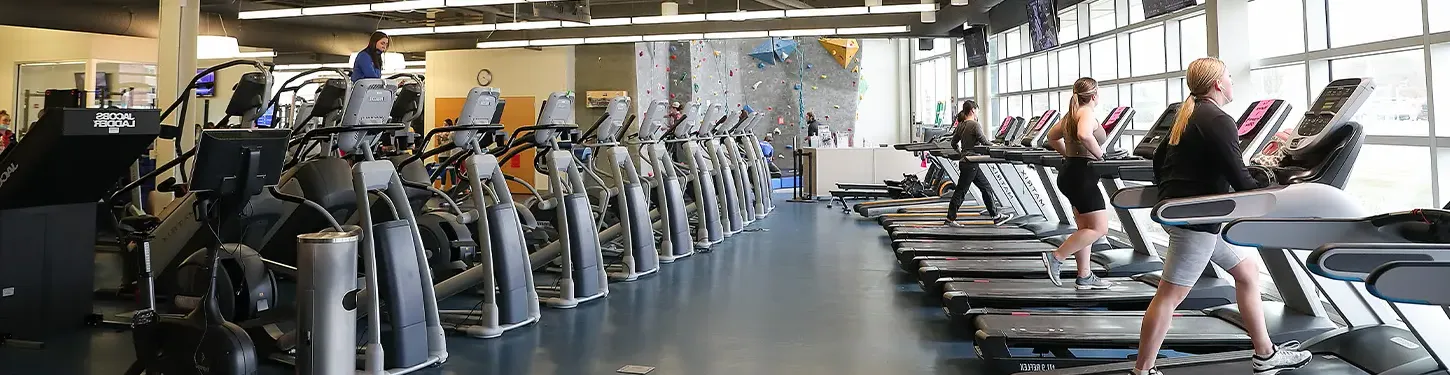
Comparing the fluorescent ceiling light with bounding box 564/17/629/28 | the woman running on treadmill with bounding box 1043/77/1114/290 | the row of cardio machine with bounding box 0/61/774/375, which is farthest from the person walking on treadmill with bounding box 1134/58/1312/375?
the fluorescent ceiling light with bounding box 564/17/629/28

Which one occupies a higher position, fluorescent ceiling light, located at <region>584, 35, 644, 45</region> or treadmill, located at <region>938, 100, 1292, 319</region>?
fluorescent ceiling light, located at <region>584, 35, 644, 45</region>

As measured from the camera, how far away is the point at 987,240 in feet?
22.0

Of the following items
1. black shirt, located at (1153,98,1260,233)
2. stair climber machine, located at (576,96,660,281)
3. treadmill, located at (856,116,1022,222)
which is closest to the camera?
black shirt, located at (1153,98,1260,233)

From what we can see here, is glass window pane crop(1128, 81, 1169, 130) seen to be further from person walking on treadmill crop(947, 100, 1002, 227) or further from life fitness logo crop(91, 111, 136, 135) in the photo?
life fitness logo crop(91, 111, 136, 135)

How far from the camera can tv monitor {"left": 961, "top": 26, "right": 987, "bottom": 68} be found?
1180cm

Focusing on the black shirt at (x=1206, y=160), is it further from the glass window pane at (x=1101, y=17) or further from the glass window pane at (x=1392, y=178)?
the glass window pane at (x=1101, y=17)

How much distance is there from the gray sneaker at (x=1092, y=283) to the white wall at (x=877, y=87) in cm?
1255

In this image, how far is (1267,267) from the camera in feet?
11.8

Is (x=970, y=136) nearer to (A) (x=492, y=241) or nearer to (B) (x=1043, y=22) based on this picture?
(B) (x=1043, y=22)

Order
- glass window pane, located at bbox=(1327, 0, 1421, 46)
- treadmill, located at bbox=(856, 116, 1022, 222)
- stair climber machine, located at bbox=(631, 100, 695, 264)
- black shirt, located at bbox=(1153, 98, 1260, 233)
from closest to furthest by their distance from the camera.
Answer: black shirt, located at bbox=(1153, 98, 1260, 233)
glass window pane, located at bbox=(1327, 0, 1421, 46)
stair climber machine, located at bbox=(631, 100, 695, 264)
treadmill, located at bbox=(856, 116, 1022, 222)

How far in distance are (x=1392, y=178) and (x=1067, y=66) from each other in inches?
134

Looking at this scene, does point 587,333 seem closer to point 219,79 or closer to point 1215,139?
point 1215,139

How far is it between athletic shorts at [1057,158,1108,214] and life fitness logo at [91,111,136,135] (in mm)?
4068

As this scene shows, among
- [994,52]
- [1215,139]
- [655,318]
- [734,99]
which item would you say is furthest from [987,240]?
[734,99]
